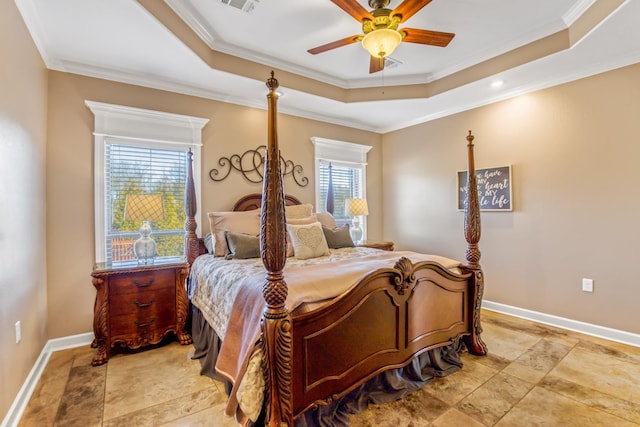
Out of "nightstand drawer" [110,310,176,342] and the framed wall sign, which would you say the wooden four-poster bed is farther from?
the framed wall sign

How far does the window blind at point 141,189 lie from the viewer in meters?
3.05

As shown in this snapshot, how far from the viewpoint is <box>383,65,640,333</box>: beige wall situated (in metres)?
2.91

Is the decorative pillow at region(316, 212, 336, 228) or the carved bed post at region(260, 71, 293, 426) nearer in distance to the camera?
the carved bed post at region(260, 71, 293, 426)

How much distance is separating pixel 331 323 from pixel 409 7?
2.08 meters

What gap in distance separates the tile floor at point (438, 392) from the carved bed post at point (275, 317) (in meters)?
0.51

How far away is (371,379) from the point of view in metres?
2.06

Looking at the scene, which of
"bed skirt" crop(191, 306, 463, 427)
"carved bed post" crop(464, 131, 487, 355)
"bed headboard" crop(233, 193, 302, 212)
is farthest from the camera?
"bed headboard" crop(233, 193, 302, 212)

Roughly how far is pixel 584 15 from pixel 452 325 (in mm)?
2760

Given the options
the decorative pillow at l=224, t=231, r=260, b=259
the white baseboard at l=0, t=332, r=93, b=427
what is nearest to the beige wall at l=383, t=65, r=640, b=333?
the decorative pillow at l=224, t=231, r=260, b=259

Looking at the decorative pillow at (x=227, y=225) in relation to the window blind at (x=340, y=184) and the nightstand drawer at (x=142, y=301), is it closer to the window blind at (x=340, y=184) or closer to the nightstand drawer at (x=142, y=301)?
the nightstand drawer at (x=142, y=301)

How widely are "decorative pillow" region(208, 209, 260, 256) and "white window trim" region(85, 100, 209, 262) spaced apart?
399 mm

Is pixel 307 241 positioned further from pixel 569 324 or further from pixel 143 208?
pixel 569 324

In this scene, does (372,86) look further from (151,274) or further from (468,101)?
(151,274)

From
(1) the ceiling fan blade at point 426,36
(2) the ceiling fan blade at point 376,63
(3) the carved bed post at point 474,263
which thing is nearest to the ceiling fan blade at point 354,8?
(1) the ceiling fan blade at point 426,36
